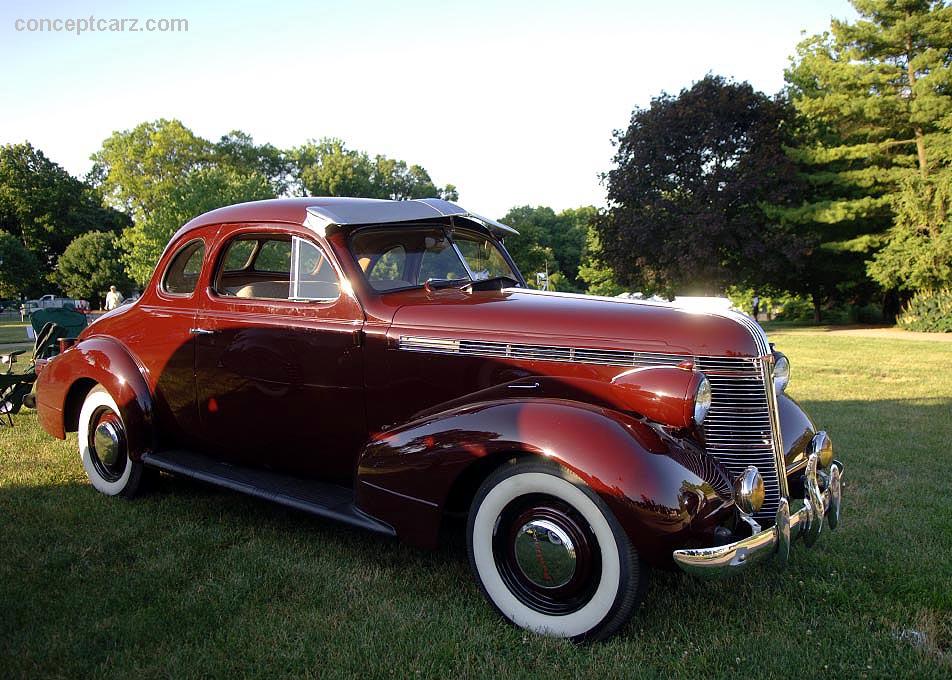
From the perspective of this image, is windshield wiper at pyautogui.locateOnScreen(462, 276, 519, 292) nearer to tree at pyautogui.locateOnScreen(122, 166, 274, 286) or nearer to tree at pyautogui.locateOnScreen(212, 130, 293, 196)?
tree at pyautogui.locateOnScreen(122, 166, 274, 286)

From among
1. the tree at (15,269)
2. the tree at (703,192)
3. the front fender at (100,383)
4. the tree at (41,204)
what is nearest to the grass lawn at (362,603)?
the front fender at (100,383)

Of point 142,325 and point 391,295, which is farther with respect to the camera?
point 142,325

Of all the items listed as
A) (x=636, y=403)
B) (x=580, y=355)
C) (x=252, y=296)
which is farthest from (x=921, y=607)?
(x=252, y=296)

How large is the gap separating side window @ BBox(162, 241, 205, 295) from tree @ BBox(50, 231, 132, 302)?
159 ft

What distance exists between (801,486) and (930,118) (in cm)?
2439

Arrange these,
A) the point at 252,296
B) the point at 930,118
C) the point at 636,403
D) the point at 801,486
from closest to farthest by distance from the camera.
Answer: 1. the point at 636,403
2. the point at 801,486
3. the point at 252,296
4. the point at 930,118

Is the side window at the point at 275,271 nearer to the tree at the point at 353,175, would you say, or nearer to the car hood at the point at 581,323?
the car hood at the point at 581,323

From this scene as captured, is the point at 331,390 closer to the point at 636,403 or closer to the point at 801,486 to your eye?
the point at 636,403

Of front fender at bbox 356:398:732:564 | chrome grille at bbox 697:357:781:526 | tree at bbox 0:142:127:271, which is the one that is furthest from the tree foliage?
tree at bbox 0:142:127:271

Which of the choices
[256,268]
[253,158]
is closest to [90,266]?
[253,158]

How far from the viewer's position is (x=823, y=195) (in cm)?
2595

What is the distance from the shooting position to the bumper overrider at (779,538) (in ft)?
8.18

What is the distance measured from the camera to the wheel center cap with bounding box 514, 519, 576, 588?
2.71 meters

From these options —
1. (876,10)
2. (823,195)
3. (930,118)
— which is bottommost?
(823,195)
